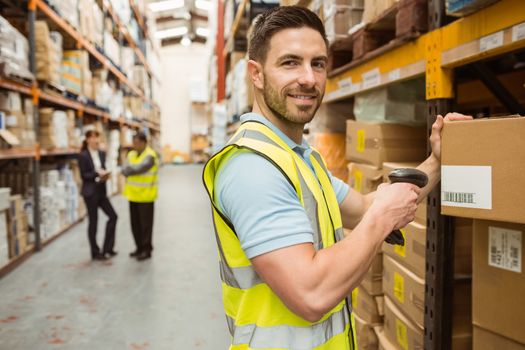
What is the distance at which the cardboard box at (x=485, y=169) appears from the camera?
1.18 m

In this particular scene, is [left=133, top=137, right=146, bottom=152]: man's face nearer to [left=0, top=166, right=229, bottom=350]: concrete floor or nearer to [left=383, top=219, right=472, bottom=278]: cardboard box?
[left=0, top=166, right=229, bottom=350]: concrete floor

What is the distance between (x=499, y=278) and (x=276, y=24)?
108cm

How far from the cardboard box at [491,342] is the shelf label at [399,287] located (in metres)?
0.49

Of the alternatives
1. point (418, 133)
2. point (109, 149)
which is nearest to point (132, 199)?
point (418, 133)

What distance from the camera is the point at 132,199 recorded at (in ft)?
16.1

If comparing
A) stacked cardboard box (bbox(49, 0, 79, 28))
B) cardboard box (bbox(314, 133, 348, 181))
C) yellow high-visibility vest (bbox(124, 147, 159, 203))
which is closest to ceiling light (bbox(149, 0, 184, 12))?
stacked cardboard box (bbox(49, 0, 79, 28))

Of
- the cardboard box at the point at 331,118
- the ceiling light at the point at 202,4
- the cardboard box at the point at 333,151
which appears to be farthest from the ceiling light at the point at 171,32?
the cardboard box at the point at 333,151

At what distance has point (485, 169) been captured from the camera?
4.14 feet

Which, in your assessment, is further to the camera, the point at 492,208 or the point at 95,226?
the point at 95,226

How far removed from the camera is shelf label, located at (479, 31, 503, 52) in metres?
1.32

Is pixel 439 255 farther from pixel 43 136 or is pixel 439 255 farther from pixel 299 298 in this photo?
pixel 43 136

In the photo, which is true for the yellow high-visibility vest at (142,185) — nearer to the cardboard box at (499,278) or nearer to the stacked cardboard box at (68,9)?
the stacked cardboard box at (68,9)

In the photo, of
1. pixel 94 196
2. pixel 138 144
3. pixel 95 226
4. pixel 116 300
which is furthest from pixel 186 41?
pixel 116 300

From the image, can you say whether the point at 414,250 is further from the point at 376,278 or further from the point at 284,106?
the point at 284,106
